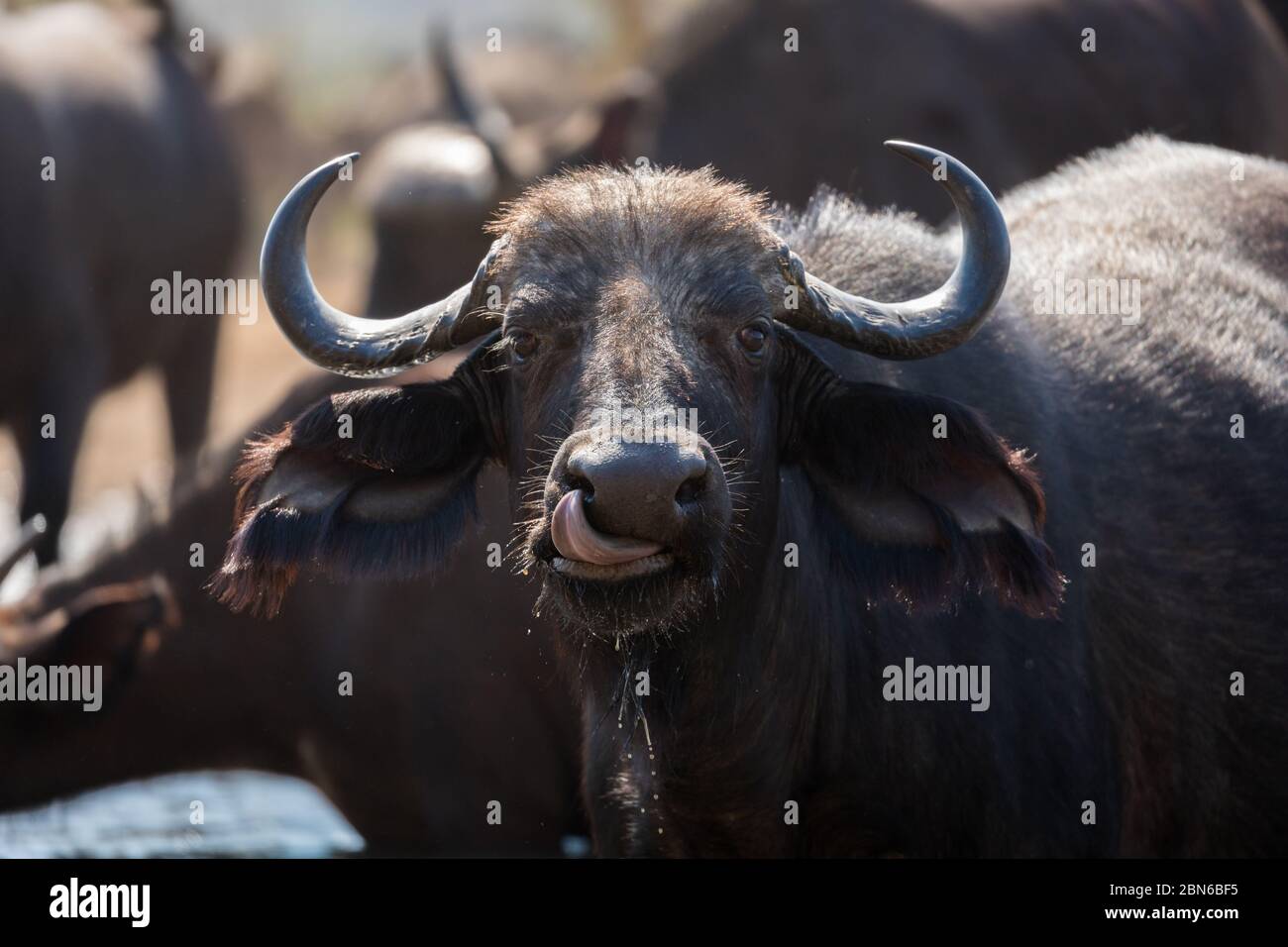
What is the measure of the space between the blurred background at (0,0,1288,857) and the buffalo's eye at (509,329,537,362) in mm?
2248

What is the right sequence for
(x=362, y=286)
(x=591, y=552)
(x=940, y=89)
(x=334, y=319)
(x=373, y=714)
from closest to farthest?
(x=591, y=552), (x=334, y=319), (x=373, y=714), (x=940, y=89), (x=362, y=286)

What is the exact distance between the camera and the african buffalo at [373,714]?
6.70 meters

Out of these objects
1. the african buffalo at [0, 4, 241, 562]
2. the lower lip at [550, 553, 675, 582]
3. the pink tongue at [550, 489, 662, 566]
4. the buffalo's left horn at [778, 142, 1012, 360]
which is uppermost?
the african buffalo at [0, 4, 241, 562]

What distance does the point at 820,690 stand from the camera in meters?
4.71

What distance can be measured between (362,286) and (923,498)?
7182 mm

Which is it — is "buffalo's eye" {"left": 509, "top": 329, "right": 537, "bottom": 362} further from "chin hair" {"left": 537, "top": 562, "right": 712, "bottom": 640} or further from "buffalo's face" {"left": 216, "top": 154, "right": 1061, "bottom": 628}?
"chin hair" {"left": 537, "top": 562, "right": 712, "bottom": 640}

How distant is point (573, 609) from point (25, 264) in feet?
21.6

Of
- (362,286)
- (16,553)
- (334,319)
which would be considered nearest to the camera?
(334,319)

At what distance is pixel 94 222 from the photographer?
10.1 meters

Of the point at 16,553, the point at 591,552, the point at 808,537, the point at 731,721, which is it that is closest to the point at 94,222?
the point at 16,553

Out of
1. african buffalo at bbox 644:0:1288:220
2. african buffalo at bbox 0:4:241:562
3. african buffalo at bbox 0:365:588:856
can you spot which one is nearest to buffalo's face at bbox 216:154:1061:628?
african buffalo at bbox 0:365:588:856

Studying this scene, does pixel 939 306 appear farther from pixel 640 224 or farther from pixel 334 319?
pixel 334 319

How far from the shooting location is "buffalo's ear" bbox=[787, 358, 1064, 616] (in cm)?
441

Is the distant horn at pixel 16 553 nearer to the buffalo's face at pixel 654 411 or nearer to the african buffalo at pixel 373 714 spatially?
the african buffalo at pixel 373 714
